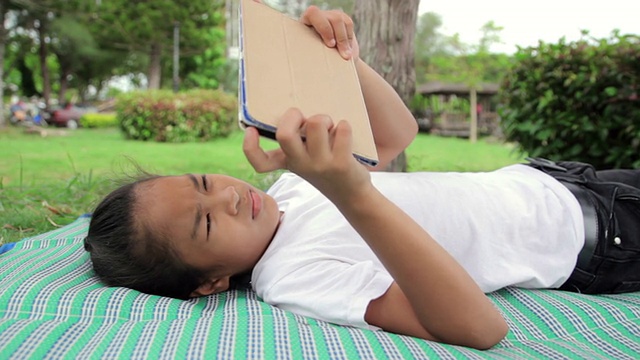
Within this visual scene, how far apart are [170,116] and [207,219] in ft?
37.4

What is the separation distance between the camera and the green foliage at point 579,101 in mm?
4391

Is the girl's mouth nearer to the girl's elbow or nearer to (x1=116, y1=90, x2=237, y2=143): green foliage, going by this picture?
the girl's elbow

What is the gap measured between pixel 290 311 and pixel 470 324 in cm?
46

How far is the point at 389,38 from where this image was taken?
363cm

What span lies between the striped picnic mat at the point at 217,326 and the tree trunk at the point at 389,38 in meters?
2.19

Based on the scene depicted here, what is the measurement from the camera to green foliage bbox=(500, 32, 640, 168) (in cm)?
439

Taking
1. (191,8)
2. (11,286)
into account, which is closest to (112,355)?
(11,286)

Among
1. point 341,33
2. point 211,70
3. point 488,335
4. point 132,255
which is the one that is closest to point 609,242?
point 488,335

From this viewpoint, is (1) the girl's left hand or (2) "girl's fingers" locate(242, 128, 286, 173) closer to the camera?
(2) "girl's fingers" locate(242, 128, 286, 173)

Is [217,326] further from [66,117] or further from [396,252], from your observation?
[66,117]

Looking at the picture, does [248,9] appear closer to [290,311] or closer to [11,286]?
[290,311]

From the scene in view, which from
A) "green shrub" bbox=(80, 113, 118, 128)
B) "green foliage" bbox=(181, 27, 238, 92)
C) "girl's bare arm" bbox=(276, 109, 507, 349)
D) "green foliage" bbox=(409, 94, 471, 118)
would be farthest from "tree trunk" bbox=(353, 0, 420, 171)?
"green foliage" bbox=(181, 27, 238, 92)

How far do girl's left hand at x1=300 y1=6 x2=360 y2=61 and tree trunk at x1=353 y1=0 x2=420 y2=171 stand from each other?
218 centimetres

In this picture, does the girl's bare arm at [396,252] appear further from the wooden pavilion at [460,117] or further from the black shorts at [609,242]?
the wooden pavilion at [460,117]
